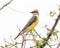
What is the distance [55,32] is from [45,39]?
0.06m

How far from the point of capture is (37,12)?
1.46 m

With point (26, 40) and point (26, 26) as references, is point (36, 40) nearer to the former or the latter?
point (26, 40)

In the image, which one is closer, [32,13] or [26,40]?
[26,40]

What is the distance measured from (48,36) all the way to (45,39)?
23 mm

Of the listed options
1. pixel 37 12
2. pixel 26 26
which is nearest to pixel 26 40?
pixel 26 26

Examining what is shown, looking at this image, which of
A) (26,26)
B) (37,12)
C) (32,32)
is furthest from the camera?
(37,12)

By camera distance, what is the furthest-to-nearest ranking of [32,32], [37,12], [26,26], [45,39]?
[37,12], [26,26], [32,32], [45,39]

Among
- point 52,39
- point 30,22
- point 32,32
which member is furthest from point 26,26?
point 52,39

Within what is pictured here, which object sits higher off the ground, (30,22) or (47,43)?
(47,43)

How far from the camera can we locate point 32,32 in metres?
1.05

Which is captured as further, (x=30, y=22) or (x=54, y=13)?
(x=30, y=22)

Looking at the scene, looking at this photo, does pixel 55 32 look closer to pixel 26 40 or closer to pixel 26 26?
pixel 26 40

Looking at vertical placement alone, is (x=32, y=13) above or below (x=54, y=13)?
below

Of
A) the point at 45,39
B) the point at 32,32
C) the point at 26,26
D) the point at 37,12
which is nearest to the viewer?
the point at 45,39
